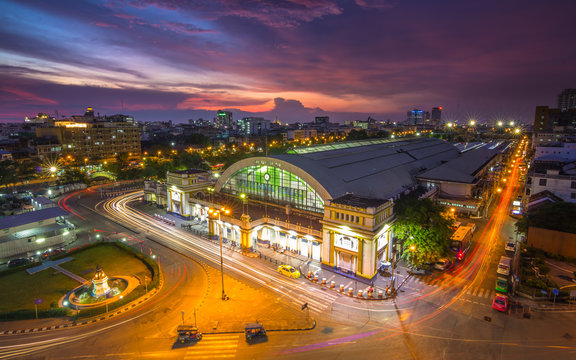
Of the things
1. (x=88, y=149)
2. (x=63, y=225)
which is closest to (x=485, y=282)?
(x=63, y=225)

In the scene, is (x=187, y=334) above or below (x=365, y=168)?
below

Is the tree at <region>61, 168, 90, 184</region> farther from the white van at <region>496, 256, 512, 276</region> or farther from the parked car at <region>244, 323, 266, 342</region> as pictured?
the white van at <region>496, 256, 512, 276</region>

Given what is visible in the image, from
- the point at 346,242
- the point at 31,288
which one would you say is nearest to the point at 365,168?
the point at 346,242

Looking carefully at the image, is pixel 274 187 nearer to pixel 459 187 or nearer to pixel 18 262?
pixel 18 262

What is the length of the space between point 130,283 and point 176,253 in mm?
8553

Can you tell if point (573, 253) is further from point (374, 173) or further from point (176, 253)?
point (176, 253)

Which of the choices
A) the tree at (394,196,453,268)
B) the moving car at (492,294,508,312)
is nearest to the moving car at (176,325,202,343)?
the tree at (394,196,453,268)

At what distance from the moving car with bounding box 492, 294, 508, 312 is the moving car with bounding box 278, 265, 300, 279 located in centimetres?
2055

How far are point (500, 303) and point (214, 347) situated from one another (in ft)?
89.8

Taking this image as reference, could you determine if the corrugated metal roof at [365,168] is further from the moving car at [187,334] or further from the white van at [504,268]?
the moving car at [187,334]

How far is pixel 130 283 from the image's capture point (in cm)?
3597

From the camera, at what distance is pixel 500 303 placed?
29.4m

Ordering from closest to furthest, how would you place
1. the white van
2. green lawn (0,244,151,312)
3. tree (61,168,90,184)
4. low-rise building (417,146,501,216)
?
green lawn (0,244,151,312)
the white van
low-rise building (417,146,501,216)
tree (61,168,90,184)

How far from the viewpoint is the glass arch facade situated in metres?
47.3
